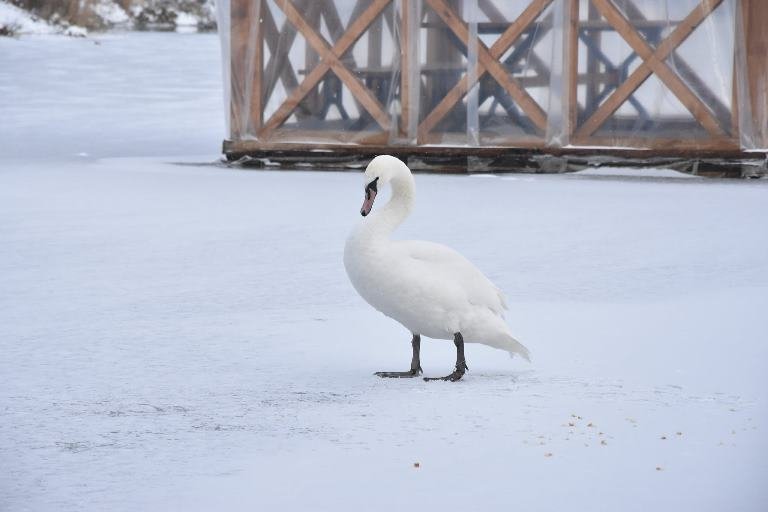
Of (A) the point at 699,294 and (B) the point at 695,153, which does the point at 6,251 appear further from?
(B) the point at 695,153

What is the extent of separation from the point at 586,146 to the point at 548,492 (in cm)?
935

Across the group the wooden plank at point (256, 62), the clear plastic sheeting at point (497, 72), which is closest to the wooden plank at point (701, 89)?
the clear plastic sheeting at point (497, 72)

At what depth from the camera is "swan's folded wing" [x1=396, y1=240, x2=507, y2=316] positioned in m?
5.69

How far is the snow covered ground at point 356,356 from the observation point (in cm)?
447

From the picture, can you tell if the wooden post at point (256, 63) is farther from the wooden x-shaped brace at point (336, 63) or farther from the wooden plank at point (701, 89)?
the wooden plank at point (701, 89)

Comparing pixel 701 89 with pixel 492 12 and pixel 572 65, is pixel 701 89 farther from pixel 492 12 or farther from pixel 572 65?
pixel 492 12

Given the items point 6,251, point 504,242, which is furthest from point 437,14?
point 6,251

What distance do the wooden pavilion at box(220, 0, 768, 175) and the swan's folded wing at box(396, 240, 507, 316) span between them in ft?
25.2

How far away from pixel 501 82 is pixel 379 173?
7.89 metres

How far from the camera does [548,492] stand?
4.35 meters

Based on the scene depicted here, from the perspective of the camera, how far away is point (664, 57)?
13078 millimetres

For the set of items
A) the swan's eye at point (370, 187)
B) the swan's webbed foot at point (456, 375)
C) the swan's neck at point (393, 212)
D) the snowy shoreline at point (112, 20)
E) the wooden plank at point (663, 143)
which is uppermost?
the swan's eye at point (370, 187)

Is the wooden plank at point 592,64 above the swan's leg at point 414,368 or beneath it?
above

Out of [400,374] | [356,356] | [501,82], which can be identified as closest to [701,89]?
[501,82]
